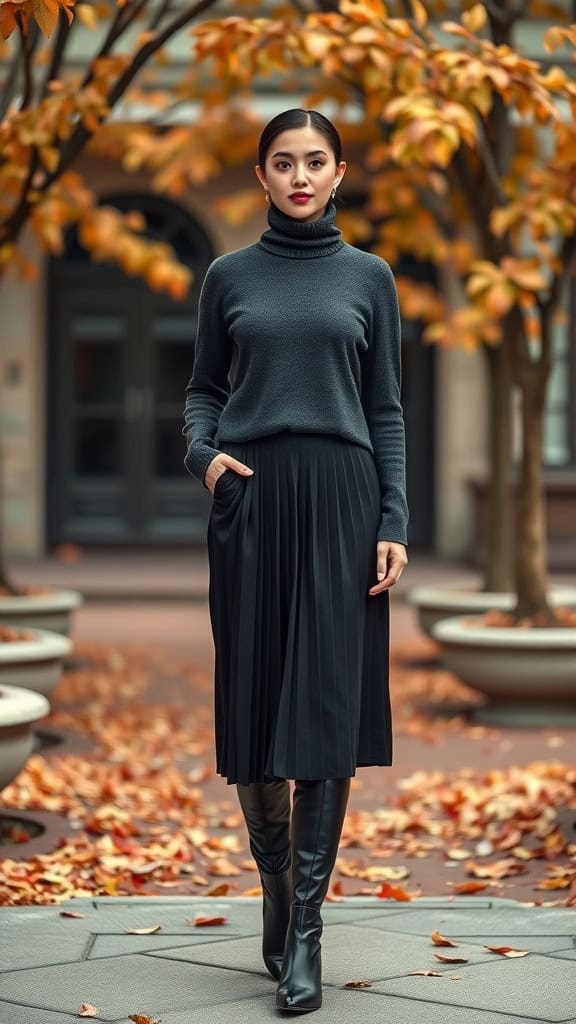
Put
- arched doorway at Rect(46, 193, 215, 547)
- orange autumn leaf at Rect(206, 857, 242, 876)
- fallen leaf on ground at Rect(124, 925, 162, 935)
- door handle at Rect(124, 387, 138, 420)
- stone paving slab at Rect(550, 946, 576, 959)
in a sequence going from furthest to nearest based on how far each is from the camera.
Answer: door handle at Rect(124, 387, 138, 420), arched doorway at Rect(46, 193, 215, 547), orange autumn leaf at Rect(206, 857, 242, 876), fallen leaf on ground at Rect(124, 925, 162, 935), stone paving slab at Rect(550, 946, 576, 959)

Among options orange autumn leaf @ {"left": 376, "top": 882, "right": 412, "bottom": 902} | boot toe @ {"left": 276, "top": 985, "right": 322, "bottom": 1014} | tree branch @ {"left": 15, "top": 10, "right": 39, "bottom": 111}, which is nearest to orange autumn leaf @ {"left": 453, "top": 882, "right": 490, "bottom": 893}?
orange autumn leaf @ {"left": 376, "top": 882, "right": 412, "bottom": 902}

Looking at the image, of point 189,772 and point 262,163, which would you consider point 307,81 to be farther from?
point 262,163

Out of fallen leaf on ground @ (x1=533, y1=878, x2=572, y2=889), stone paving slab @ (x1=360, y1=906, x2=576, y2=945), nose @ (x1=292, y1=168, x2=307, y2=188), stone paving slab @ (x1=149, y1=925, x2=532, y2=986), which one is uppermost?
nose @ (x1=292, y1=168, x2=307, y2=188)

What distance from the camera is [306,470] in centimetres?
425

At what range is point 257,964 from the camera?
447 cm

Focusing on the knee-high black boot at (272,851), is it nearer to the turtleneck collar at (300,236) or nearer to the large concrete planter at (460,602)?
the turtleneck collar at (300,236)

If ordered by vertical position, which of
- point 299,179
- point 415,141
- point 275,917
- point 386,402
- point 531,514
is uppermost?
point 415,141

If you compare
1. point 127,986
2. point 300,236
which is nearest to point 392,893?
point 127,986

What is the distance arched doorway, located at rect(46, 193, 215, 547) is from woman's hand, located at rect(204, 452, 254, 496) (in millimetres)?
15799

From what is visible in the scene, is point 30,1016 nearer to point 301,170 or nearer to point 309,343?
point 309,343

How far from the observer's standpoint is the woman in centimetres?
417

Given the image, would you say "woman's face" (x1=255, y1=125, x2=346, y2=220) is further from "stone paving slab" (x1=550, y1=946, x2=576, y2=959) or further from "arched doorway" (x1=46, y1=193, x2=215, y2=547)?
"arched doorway" (x1=46, y1=193, x2=215, y2=547)

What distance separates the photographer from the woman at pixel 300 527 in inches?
164

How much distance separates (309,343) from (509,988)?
1.53m
